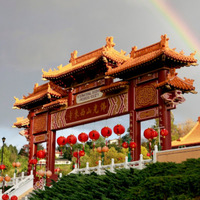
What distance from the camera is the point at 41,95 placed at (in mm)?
21078

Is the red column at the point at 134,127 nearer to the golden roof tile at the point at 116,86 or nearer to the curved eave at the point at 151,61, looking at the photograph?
the golden roof tile at the point at 116,86

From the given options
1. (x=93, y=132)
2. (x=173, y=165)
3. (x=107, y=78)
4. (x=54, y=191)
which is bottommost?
(x=54, y=191)

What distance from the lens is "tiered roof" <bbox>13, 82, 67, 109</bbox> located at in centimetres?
2043

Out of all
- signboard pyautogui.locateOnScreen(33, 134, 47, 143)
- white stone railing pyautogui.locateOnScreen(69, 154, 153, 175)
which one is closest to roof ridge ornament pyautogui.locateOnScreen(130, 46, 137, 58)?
white stone railing pyautogui.locateOnScreen(69, 154, 153, 175)

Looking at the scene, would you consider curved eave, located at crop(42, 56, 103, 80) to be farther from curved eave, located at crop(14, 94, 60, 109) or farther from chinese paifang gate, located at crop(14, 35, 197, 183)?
curved eave, located at crop(14, 94, 60, 109)

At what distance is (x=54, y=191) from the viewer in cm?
1401

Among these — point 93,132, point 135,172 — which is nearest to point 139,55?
point 93,132

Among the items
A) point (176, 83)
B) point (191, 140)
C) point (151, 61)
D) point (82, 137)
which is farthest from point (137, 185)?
point (191, 140)

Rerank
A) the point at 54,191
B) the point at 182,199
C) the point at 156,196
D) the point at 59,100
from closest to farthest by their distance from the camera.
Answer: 1. the point at 182,199
2. the point at 156,196
3. the point at 54,191
4. the point at 59,100

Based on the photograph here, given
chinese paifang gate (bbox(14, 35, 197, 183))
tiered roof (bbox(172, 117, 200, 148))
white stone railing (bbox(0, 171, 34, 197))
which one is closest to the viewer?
chinese paifang gate (bbox(14, 35, 197, 183))

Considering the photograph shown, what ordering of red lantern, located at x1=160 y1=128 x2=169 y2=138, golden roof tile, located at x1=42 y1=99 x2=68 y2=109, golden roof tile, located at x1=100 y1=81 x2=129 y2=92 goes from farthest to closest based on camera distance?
1. golden roof tile, located at x1=42 y1=99 x2=68 y2=109
2. golden roof tile, located at x1=100 y1=81 x2=129 y2=92
3. red lantern, located at x1=160 y1=128 x2=169 y2=138

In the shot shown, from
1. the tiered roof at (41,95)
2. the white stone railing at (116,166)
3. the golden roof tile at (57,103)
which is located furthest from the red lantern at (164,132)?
the tiered roof at (41,95)

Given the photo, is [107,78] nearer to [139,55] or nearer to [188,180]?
[139,55]

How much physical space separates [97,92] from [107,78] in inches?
39.8
